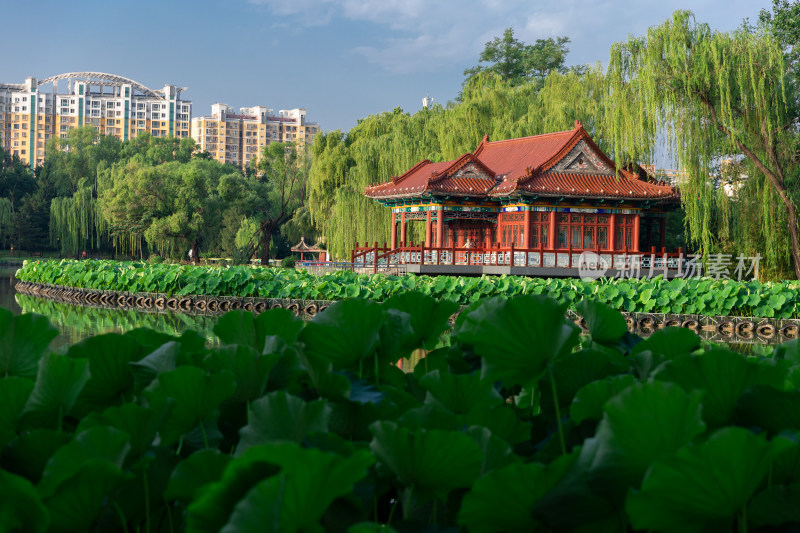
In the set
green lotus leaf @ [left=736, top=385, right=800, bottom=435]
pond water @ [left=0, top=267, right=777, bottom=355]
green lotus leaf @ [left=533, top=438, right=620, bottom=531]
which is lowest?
pond water @ [left=0, top=267, right=777, bottom=355]

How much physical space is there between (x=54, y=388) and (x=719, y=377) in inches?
32.3

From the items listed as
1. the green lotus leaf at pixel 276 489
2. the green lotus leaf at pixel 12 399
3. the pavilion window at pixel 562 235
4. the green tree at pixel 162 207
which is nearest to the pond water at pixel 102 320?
the green lotus leaf at pixel 12 399

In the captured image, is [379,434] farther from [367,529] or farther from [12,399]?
[12,399]

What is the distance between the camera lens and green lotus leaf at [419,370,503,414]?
1071 mm

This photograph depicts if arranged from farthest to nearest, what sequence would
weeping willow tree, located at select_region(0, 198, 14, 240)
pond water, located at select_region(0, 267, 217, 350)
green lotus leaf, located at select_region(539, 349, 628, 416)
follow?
weeping willow tree, located at select_region(0, 198, 14, 240)
pond water, located at select_region(0, 267, 217, 350)
green lotus leaf, located at select_region(539, 349, 628, 416)

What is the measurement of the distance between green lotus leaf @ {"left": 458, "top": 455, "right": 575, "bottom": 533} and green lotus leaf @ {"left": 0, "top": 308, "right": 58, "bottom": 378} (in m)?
0.73

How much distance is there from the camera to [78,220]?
109ft

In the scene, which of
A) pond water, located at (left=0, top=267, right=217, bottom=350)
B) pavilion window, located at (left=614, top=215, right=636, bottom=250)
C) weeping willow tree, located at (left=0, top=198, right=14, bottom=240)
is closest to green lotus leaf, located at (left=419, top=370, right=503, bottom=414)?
pond water, located at (left=0, top=267, right=217, bottom=350)

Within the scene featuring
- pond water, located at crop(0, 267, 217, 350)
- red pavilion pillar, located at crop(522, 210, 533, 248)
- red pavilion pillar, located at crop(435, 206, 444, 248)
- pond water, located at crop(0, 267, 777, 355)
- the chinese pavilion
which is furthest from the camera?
red pavilion pillar, located at crop(435, 206, 444, 248)

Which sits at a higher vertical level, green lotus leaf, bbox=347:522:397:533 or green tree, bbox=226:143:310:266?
green tree, bbox=226:143:310:266

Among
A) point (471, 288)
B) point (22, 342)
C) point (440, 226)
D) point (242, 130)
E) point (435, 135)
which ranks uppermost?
point (242, 130)

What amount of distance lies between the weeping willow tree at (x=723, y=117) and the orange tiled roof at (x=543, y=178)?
8.27ft

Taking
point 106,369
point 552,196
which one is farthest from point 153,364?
point 552,196

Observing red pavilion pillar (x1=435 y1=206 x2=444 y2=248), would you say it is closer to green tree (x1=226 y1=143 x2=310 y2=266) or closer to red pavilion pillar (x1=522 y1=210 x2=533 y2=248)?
red pavilion pillar (x1=522 y1=210 x2=533 y2=248)
